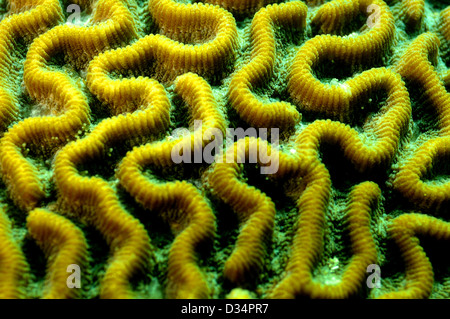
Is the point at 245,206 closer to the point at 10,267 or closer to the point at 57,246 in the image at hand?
the point at 57,246

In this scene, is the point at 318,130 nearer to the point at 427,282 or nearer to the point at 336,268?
the point at 336,268

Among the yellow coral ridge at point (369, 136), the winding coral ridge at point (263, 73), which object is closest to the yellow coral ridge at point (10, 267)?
the winding coral ridge at point (263, 73)

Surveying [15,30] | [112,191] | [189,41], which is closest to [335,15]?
[189,41]

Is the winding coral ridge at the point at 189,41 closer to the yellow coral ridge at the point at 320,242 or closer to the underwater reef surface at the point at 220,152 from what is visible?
the underwater reef surface at the point at 220,152

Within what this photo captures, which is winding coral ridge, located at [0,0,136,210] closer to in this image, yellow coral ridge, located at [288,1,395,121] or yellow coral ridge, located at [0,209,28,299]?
yellow coral ridge, located at [0,209,28,299]

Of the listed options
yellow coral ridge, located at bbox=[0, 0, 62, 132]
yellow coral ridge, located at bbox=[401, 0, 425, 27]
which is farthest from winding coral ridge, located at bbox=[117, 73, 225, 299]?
yellow coral ridge, located at bbox=[401, 0, 425, 27]

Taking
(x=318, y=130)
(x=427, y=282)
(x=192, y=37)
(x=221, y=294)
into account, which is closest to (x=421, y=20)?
(x=318, y=130)
